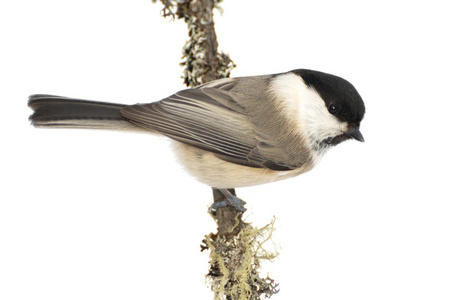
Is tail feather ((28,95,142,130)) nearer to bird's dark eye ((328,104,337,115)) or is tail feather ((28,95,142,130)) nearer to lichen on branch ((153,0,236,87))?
lichen on branch ((153,0,236,87))

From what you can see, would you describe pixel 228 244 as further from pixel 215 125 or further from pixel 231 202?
pixel 215 125

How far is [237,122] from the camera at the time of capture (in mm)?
3615

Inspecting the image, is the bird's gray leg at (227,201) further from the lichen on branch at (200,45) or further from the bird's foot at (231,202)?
the lichen on branch at (200,45)

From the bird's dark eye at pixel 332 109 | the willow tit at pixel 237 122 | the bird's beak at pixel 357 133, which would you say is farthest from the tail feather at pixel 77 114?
the bird's beak at pixel 357 133

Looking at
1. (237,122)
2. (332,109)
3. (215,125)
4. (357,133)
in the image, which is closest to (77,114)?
(215,125)

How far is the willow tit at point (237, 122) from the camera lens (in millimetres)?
3586

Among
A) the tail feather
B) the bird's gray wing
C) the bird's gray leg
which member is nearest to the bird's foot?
the bird's gray leg

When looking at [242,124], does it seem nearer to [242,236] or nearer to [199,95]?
[199,95]

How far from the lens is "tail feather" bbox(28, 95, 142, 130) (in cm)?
363

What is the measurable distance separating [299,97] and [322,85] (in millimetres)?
144

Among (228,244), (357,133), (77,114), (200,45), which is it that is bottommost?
(228,244)

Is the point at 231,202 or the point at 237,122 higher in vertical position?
the point at 237,122

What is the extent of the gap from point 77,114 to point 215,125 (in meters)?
0.67

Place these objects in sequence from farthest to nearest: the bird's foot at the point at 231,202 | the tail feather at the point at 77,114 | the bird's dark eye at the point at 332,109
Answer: the bird's foot at the point at 231,202 < the tail feather at the point at 77,114 < the bird's dark eye at the point at 332,109
